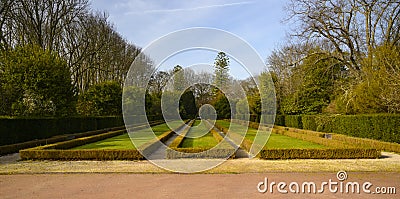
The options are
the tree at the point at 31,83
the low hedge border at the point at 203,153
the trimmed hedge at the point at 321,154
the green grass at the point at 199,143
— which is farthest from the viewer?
the tree at the point at 31,83

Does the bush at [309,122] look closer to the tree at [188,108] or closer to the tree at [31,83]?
the tree at [31,83]

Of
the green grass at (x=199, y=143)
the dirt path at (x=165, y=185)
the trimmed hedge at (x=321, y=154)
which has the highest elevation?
the green grass at (x=199, y=143)

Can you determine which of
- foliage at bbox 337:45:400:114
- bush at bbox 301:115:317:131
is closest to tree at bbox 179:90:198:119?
bush at bbox 301:115:317:131

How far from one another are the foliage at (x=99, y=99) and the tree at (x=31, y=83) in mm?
10100

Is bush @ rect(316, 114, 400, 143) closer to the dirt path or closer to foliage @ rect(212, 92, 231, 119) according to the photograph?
the dirt path

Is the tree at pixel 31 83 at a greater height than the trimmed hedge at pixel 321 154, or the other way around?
the tree at pixel 31 83

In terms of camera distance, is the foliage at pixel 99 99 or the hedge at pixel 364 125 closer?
the hedge at pixel 364 125

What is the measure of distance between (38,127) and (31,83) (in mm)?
3932

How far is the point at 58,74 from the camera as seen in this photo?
22766 millimetres

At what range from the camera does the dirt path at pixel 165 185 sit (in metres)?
7.00

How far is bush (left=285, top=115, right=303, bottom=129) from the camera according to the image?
31.1 meters

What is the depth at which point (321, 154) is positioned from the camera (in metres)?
12.6

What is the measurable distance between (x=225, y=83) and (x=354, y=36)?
57.7 feet

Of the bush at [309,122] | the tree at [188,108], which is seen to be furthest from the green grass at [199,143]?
the tree at [188,108]
